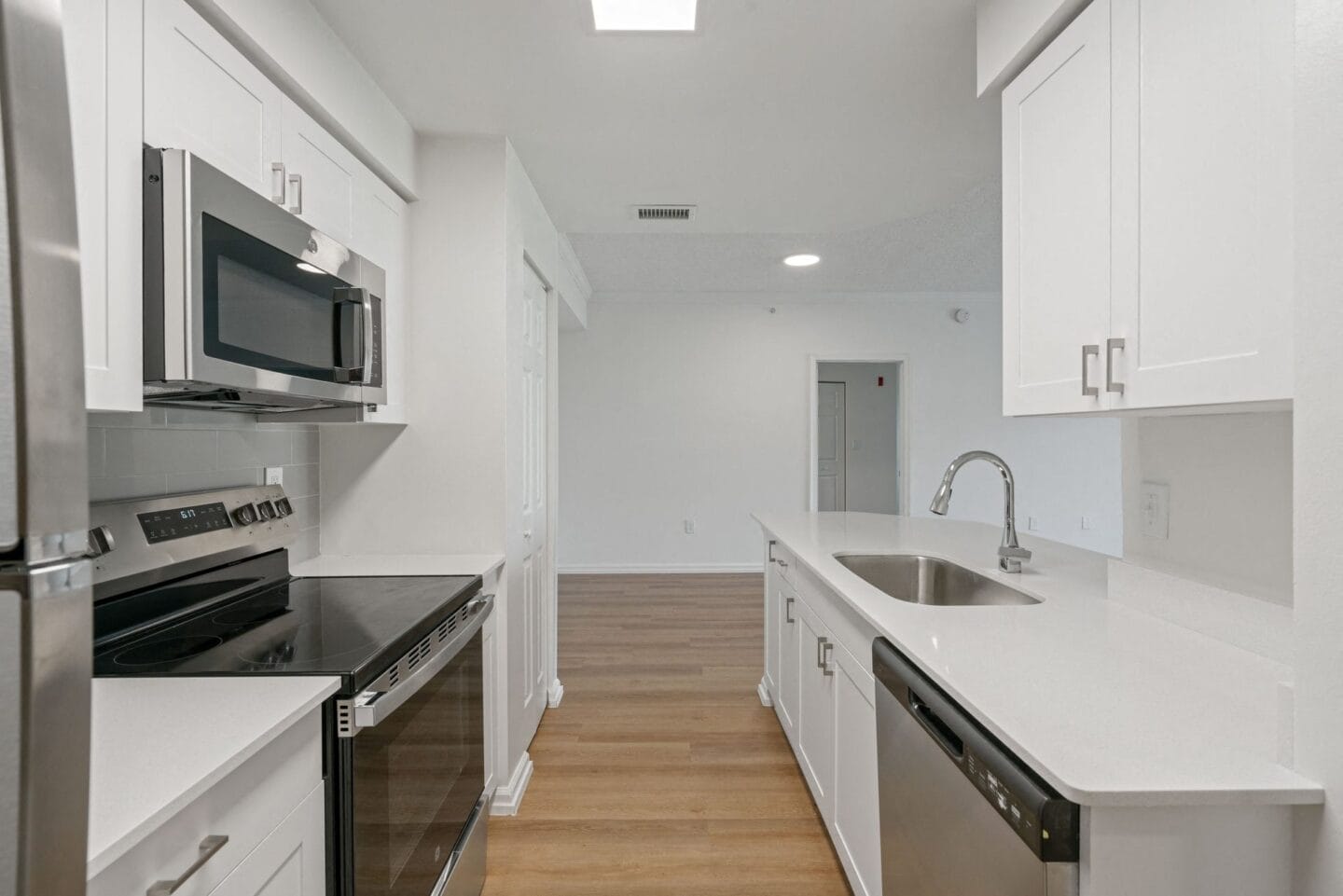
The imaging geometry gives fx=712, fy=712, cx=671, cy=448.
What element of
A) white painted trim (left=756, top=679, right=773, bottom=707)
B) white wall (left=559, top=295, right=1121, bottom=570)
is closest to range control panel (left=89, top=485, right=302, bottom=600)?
white painted trim (left=756, top=679, right=773, bottom=707)

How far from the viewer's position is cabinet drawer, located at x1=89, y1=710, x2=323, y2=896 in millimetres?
803

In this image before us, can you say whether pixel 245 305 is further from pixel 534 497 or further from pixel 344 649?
pixel 534 497

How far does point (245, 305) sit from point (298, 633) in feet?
2.25

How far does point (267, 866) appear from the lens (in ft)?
3.40

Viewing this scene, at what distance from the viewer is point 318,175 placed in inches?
69.7

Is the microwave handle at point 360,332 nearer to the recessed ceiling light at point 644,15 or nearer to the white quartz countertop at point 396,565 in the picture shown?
the white quartz countertop at point 396,565

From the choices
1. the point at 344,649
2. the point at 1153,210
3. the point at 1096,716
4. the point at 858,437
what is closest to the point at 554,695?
the point at 344,649

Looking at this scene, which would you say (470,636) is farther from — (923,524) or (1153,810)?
(923,524)

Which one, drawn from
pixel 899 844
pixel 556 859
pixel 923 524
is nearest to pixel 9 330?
pixel 899 844

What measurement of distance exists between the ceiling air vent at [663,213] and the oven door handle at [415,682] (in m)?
1.86

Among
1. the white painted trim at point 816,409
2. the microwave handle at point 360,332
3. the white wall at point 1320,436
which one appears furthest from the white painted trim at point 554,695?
the white painted trim at point 816,409

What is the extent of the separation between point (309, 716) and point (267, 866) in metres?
0.22

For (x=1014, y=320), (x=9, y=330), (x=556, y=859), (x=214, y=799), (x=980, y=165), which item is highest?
(x=980, y=165)

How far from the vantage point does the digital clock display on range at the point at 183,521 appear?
1546 millimetres
